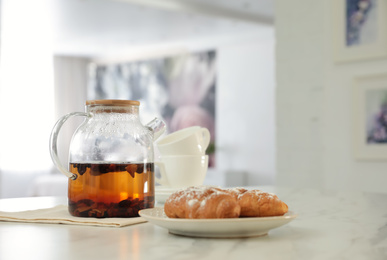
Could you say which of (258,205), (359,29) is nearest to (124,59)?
(359,29)

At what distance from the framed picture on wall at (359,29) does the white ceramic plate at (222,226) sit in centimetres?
242

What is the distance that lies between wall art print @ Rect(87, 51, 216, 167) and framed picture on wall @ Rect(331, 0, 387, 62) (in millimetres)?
4768

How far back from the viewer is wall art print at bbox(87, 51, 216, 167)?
26.7 ft

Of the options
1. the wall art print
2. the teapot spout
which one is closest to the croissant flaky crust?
the teapot spout

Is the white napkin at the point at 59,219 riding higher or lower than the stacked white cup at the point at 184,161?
lower

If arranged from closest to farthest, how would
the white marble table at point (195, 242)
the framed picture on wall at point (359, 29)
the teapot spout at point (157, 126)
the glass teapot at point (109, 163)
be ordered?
the white marble table at point (195, 242) < the glass teapot at point (109, 163) < the teapot spout at point (157, 126) < the framed picture on wall at point (359, 29)

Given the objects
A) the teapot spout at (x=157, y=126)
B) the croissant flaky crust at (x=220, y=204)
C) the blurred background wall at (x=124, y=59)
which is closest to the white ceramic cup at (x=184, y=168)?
the teapot spout at (x=157, y=126)

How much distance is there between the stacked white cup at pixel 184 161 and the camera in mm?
1152

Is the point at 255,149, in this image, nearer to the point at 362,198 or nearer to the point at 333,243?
the point at 362,198

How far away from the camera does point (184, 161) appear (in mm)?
1152

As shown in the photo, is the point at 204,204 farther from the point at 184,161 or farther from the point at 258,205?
the point at 184,161

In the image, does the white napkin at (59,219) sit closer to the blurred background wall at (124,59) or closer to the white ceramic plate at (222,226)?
the white ceramic plate at (222,226)

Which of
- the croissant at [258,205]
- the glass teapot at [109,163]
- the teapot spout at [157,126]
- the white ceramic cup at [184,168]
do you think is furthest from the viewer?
the white ceramic cup at [184,168]

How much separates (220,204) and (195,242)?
6 cm
